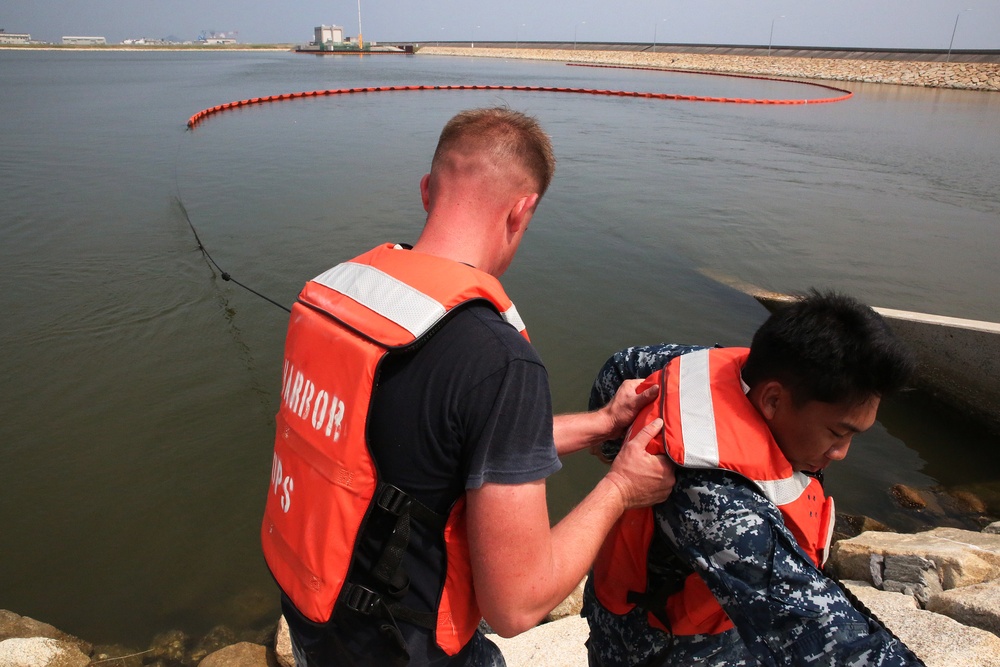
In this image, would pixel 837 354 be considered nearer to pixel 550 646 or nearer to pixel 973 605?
pixel 550 646

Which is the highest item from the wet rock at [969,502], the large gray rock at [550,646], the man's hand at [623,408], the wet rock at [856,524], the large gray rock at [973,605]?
the man's hand at [623,408]

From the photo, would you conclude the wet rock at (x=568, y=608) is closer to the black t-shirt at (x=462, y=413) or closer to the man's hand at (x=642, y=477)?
the man's hand at (x=642, y=477)

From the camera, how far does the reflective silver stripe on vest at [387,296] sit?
1405mm

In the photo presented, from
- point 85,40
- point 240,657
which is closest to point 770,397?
point 240,657

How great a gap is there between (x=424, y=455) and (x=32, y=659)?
339 centimetres

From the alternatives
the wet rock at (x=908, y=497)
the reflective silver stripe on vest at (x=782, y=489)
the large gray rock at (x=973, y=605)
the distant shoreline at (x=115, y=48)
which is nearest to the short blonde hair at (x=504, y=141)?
the reflective silver stripe on vest at (x=782, y=489)

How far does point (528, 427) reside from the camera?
1.38 meters

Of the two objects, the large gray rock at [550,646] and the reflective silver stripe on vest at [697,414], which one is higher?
the reflective silver stripe on vest at [697,414]

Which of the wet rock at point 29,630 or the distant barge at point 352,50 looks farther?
the distant barge at point 352,50

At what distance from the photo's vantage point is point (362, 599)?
5.01ft

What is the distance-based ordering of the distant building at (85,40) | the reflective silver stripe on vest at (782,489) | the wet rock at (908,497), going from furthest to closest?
the distant building at (85,40), the wet rock at (908,497), the reflective silver stripe on vest at (782,489)

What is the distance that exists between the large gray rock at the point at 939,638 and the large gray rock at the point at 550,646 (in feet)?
4.67

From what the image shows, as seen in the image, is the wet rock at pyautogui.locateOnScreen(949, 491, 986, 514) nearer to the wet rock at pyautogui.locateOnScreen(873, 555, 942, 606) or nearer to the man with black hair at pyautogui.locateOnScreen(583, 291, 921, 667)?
the wet rock at pyautogui.locateOnScreen(873, 555, 942, 606)

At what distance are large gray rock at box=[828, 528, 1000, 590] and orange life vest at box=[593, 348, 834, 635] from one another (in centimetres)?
267
